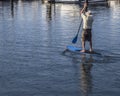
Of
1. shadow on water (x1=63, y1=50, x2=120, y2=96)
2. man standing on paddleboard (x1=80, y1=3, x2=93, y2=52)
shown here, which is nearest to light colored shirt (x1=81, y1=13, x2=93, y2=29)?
man standing on paddleboard (x1=80, y1=3, x2=93, y2=52)

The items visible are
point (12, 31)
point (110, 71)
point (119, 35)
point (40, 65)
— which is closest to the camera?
point (110, 71)

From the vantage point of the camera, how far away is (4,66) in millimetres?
13555

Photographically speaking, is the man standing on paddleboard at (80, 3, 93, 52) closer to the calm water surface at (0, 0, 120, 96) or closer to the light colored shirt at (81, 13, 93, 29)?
the light colored shirt at (81, 13, 93, 29)

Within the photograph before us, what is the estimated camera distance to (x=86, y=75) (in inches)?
484

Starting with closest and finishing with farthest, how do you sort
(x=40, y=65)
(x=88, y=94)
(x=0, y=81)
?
(x=88, y=94)
(x=0, y=81)
(x=40, y=65)

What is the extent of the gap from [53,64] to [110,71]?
2.13 metres

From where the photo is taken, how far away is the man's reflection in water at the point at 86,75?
10.6 m

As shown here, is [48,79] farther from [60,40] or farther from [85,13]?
[60,40]

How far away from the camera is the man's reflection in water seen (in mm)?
10594

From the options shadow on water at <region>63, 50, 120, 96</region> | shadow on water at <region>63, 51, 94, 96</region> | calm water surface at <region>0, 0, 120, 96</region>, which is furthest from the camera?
shadow on water at <region>63, 50, 120, 96</region>

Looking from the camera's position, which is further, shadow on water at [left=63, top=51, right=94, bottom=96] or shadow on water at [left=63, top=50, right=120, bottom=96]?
shadow on water at [left=63, top=50, right=120, bottom=96]

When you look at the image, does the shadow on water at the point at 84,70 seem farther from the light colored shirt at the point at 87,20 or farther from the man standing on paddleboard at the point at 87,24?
the light colored shirt at the point at 87,20

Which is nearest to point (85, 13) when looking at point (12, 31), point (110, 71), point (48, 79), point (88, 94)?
point (110, 71)

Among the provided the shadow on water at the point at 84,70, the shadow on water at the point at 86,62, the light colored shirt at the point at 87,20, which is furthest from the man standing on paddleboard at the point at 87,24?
the shadow on water at the point at 84,70
